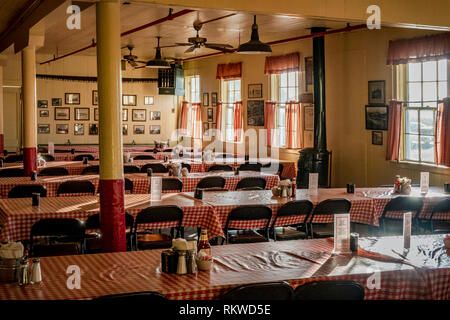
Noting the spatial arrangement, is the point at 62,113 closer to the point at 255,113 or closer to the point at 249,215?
the point at 255,113

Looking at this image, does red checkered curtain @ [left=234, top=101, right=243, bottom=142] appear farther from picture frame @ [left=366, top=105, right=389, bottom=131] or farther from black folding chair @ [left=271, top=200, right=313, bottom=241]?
black folding chair @ [left=271, top=200, right=313, bottom=241]

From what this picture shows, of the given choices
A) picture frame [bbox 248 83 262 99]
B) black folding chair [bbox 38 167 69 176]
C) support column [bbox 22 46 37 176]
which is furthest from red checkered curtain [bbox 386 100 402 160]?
support column [bbox 22 46 37 176]

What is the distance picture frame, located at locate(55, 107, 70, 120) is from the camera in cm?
2050

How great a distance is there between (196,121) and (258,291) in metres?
17.3

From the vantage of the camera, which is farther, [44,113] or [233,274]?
[44,113]

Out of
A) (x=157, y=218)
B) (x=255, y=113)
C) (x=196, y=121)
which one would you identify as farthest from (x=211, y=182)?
(x=196, y=121)

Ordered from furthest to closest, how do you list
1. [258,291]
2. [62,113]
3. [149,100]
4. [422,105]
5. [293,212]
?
[149,100] < [62,113] < [422,105] < [293,212] < [258,291]

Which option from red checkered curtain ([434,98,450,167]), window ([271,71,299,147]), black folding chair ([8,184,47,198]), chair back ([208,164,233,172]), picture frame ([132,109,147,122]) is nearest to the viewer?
black folding chair ([8,184,47,198])

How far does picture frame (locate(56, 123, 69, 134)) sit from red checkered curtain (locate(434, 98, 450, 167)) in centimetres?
1369

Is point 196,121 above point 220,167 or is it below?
above

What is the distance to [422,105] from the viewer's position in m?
11.1

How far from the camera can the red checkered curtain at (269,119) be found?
52.4 feet

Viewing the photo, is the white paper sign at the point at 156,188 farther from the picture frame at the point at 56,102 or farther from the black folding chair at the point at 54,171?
the picture frame at the point at 56,102

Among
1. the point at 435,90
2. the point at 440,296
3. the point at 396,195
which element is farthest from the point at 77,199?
the point at 435,90
